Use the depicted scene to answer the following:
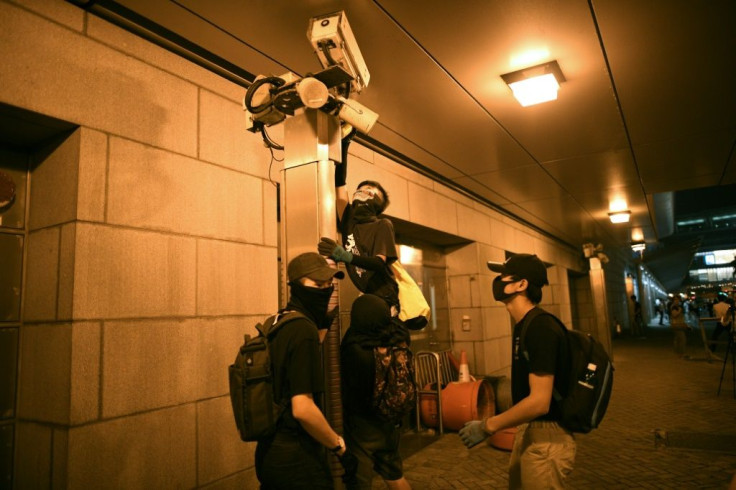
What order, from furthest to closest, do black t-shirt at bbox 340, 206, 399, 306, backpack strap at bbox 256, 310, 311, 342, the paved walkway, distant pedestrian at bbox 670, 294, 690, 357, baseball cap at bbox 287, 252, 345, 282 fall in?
distant pedestrian at bbox 670, 294, 690, 357, the paved walkway, black t-shirt at bbox 340, 206, 399, 306, baseball cap at bbox 287, 252, 345, 282, backpack strap at bbox 256, 310, 311, 342

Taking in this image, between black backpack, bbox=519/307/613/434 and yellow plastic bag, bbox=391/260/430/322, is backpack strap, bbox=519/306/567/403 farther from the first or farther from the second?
yellow plastic bag, bbox=391/260/430/322

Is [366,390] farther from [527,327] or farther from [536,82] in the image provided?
[536,82]

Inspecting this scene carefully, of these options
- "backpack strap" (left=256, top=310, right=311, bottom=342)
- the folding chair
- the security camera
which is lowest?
the folding chair

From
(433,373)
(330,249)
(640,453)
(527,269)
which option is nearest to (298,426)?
(330,249)

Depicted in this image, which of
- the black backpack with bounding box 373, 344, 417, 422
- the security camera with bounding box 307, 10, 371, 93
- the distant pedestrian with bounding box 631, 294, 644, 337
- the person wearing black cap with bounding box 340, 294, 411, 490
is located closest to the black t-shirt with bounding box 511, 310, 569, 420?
the black backpack with bounding box 373, 344, 417, 422

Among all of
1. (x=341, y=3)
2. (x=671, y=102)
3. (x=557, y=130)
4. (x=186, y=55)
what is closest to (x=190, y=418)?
(x=186, y=55)

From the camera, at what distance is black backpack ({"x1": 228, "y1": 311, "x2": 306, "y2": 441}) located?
2.42 m

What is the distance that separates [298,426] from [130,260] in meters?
1.82

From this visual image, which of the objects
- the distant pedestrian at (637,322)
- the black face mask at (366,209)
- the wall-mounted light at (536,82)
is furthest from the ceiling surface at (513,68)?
the distant pedestrian at (637,322)

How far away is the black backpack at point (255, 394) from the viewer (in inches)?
95.1

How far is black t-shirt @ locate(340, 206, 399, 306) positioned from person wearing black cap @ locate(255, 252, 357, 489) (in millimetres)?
1000

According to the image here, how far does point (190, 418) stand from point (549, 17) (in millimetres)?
4325

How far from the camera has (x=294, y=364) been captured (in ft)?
8.13

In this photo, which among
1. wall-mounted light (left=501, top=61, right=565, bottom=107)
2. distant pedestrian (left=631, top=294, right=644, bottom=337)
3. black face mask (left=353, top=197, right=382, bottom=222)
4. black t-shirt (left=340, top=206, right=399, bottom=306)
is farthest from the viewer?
distant pedestrian (left=631, top=294, right=644, bottom=337)
